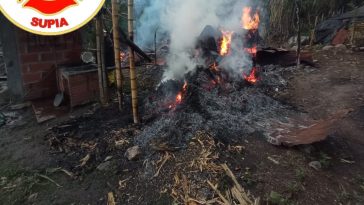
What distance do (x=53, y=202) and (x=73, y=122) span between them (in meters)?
2.25

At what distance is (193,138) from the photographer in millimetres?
5051

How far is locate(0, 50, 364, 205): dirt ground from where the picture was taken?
4172 millimetres

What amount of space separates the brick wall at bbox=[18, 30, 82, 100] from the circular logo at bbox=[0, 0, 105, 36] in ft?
10.7

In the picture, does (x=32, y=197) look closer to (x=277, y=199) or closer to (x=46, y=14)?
(x=46, y=14)

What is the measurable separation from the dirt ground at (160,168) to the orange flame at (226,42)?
3.49m

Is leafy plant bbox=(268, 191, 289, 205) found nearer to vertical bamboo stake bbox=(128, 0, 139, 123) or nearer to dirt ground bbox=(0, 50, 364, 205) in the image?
dirt ground bbox=(0, 50, 364, 205)

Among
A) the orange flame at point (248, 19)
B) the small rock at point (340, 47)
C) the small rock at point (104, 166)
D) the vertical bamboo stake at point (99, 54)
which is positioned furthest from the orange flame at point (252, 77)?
the small rock at point (340, 47)

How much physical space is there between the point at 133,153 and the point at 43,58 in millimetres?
3976

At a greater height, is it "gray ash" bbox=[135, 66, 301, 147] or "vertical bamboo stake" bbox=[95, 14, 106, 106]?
"vertical bamboo stake" bbox=[95, 14, 106, 106]

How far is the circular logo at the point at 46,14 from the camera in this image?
391cm

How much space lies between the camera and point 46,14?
13.0ft

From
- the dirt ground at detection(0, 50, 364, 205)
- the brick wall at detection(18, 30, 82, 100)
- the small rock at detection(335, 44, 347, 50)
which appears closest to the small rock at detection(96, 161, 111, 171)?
the dirt ground at detection(0, 50, 364, 205)

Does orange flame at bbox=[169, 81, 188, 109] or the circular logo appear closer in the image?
the circular logo

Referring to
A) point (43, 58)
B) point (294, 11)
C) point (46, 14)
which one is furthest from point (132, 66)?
point (294, 11)
